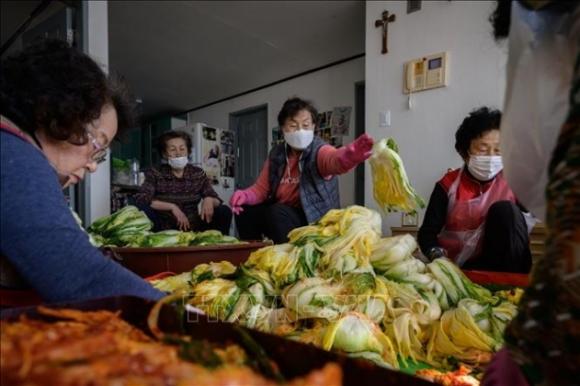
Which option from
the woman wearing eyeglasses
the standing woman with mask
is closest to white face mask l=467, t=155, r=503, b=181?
the standing woman with mask

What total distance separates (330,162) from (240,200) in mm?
724

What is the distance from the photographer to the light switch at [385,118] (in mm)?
3584

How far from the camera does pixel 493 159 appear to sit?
5.86 feet

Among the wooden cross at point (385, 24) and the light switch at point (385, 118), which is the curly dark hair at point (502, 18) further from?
the wooden cross at point (385, 24)

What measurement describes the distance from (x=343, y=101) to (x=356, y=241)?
153 inches

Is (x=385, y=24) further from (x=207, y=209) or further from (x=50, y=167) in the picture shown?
(x=50, y=167)

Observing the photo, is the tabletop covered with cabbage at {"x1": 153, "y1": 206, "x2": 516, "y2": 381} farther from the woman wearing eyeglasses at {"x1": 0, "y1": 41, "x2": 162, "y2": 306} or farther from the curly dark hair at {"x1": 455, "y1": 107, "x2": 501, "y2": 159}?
the curly dark hair at {"x1": 455, "y1": 107, "x2": 501, "y2": 159}

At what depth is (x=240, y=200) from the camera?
8.68 ft

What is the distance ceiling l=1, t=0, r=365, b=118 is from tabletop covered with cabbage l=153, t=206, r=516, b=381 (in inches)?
129

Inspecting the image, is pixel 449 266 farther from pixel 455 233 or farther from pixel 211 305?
pixel 211 305

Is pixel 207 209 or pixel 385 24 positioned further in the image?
pixel 385 24

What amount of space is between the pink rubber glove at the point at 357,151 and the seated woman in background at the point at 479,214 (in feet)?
1.39

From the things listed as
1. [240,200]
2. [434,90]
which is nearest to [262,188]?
[240,200]

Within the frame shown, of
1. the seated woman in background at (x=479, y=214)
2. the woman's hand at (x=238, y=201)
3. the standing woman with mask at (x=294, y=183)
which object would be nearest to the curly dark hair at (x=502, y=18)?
the seated woman in background at (x=479, y=214)
